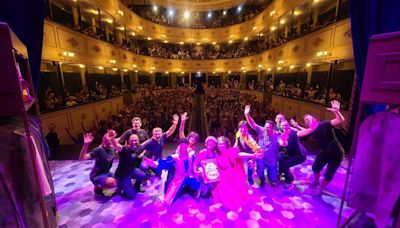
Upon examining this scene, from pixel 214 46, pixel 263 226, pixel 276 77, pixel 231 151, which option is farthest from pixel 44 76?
pixel 214 46

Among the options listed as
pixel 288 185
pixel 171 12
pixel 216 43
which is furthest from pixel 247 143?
pixel 171 12

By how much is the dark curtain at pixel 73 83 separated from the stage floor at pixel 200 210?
6822 millimetres

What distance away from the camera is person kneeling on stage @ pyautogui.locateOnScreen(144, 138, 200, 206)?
306 cm

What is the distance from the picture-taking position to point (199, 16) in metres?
21.2

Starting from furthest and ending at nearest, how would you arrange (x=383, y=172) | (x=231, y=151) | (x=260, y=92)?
(x=260, y=92)
(x=231, y=151)
(x=383, y=172)

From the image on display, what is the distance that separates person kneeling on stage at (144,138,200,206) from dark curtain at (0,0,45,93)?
225 cm

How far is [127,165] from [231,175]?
1.73 m

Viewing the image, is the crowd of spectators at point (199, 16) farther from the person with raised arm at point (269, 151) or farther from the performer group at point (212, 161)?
the performer group at point (212, 161)

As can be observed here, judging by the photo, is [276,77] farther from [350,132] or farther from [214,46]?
[214,46]

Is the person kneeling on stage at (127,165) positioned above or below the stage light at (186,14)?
below

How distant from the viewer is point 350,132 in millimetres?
5598

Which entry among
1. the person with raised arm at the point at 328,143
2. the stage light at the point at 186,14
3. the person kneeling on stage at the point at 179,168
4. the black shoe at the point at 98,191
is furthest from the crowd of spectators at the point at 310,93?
the stage light at the point at 186,14

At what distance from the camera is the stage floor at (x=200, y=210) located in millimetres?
2645

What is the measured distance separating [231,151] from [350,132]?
4823mm
